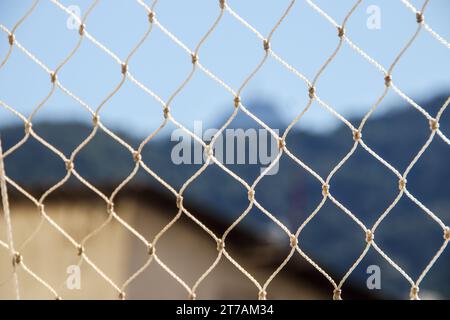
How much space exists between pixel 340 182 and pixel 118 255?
19.4ft

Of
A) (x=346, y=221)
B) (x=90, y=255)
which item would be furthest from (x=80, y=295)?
(x=346, y=221)

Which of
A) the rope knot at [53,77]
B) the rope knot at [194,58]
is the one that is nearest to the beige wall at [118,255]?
the rope knot at [53,77]

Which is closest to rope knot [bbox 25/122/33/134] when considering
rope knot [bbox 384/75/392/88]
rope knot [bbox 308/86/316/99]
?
rope knot [bbox 308/86/316/99]

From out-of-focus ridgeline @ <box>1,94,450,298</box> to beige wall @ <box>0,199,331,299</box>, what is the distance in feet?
8.48

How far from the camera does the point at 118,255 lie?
406 cm

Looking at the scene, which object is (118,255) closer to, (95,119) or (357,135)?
(95,119)

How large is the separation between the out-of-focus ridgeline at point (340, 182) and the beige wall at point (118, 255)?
2.58 metres

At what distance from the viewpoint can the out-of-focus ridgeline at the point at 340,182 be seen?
7730mm

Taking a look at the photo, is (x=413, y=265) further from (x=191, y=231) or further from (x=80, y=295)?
(x=80, y=295)

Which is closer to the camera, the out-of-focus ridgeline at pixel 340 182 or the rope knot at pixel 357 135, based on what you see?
the rope knot at pixel 357 135

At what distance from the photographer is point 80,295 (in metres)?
3.97
